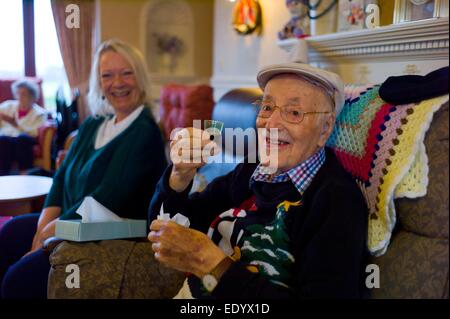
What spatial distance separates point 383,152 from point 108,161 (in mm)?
1030

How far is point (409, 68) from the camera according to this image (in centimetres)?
145

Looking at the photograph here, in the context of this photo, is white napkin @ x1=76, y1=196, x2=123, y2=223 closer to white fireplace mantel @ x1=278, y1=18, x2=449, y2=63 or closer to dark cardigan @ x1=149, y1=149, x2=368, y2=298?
dark cardigan @ x1=149, y1=149, x2=368, y2=298

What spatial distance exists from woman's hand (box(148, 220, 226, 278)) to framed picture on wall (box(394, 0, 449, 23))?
848 mm

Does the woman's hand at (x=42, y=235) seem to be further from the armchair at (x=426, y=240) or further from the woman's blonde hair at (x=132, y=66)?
the armchair at (x=426, y=240)

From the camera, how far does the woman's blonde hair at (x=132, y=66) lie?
1.84m

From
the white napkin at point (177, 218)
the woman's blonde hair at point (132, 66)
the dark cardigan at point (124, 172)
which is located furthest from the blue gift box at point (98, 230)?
the woman's blonde hair at point (132, 66)

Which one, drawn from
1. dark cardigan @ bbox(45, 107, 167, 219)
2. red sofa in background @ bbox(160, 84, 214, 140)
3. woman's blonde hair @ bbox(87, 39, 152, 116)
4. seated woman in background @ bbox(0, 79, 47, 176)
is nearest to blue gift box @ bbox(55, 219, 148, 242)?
dark cardigan @ bbox(45, 107, 167, 219)

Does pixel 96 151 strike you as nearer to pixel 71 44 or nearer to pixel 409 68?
pixel 409 68

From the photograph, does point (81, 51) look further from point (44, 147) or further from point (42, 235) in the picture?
point (42, 235)

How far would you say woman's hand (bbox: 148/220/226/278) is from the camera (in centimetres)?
108

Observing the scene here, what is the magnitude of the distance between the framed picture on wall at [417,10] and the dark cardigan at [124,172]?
36.4 inches

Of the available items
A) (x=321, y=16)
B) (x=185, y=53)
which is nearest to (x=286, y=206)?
(x=321, y=16)

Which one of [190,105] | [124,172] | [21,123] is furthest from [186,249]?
[21,123]
